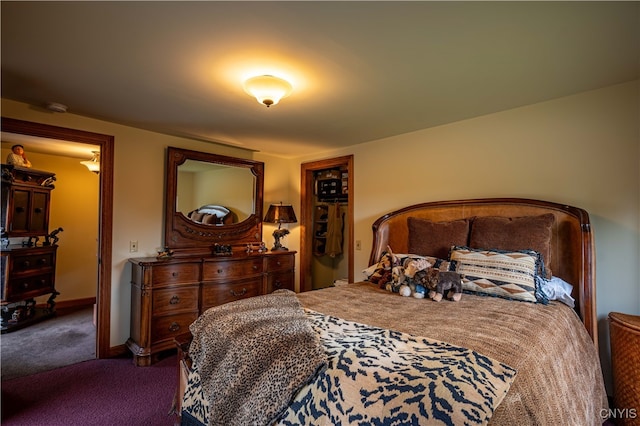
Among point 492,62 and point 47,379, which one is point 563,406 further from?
point 47,379

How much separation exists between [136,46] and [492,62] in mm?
2087

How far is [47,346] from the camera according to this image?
125 inches

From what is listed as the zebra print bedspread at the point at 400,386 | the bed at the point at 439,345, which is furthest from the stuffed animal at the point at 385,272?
the zebra print bedspread at the point at 400,386

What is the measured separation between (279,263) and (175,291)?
1253 mm

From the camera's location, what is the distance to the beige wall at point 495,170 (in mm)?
2117

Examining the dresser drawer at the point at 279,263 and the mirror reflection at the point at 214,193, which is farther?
the dresser drawer at the point at 279,263

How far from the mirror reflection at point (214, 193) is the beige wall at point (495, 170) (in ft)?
0.77

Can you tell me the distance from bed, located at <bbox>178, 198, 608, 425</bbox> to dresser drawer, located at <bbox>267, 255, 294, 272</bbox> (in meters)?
1.46

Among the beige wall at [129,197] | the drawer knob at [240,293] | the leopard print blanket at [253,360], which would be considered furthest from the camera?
the drawer knob at [240,293]

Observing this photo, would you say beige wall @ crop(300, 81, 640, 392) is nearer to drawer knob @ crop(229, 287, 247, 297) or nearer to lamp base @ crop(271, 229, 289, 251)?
lamp base @ crop(271, 229, 289, 251)

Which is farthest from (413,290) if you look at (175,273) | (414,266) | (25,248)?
(25,248)

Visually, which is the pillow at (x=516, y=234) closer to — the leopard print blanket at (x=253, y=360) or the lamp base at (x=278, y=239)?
the leopard print blanket at (x=253, y=360)

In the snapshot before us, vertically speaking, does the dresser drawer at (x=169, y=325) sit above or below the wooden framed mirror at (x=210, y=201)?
below

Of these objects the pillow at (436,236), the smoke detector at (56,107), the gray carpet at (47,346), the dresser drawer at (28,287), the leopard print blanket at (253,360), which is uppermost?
the smoke detector at (56,107)
